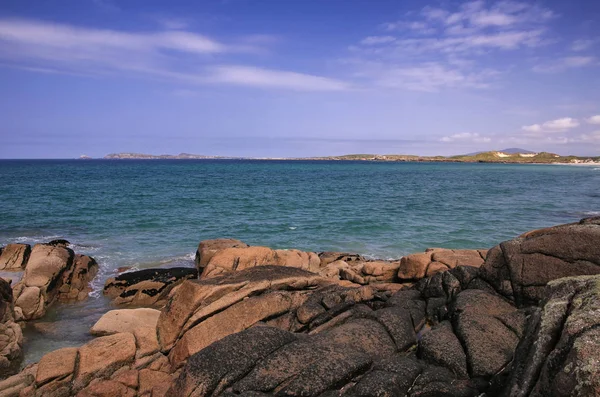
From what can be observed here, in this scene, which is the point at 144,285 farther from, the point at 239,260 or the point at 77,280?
the point at 239,260

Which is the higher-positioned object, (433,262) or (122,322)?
(433,262)

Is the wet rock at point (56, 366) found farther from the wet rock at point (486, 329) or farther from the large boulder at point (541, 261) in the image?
the large boulder at point (541, 261)

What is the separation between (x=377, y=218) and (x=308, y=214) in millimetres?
8292

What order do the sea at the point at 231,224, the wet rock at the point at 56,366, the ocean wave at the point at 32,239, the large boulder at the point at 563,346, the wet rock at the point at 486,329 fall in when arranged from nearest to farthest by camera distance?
the large boulder at the point at 563,346 → the wet rock at the point at 486,329 → the wet rock at the point at 56,366 → the sea at the point at 231,224 → the ocean wave at the point at 32,239

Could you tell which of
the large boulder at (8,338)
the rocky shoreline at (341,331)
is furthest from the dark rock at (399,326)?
the large boulder at (8,338)

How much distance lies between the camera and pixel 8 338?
49.9 ft

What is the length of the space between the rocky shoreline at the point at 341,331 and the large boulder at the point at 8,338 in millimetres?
57

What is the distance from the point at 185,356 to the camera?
490 inches

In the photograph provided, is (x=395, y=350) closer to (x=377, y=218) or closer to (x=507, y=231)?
(x=507, y=231)

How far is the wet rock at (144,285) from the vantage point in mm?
21141

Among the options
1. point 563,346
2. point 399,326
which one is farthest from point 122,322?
point 563,346

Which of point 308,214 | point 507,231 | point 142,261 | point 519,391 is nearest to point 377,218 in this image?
point 308,214

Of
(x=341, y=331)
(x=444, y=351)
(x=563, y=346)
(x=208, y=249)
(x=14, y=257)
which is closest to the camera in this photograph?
(x=563, y=346)

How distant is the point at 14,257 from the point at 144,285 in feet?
32.0
